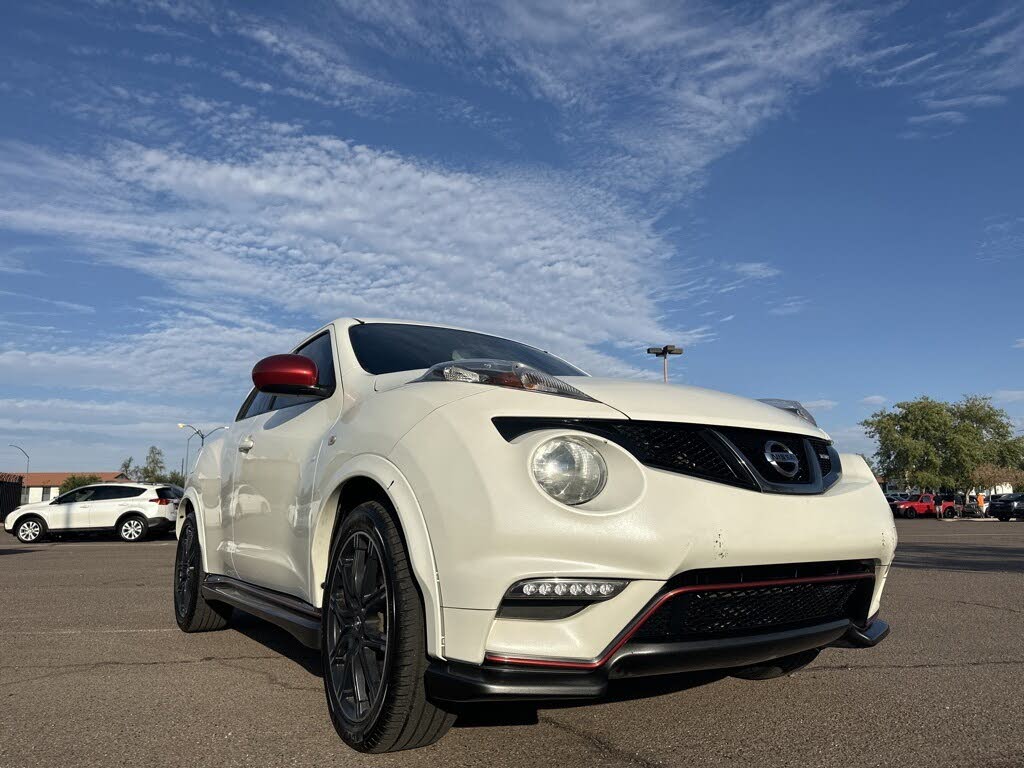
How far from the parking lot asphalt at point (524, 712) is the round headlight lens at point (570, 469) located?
2.97ft

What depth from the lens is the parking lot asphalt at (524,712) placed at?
2.72 metres

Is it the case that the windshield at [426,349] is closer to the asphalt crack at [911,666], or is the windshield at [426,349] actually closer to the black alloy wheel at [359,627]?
the black alloy wheel at [359,627]

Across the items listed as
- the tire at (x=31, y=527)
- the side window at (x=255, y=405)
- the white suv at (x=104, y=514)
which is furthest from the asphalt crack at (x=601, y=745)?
the tire at (x=31, y=527)

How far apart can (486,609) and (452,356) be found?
1778mm

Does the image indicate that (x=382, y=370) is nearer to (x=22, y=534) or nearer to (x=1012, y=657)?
(x=1012, y=657)

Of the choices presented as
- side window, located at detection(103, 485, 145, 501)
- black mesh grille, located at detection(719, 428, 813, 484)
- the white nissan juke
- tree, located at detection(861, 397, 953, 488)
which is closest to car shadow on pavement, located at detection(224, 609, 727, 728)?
the white nissan juke

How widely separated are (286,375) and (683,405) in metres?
1.74

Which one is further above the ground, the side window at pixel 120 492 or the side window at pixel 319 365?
the side window at pixel 319 365

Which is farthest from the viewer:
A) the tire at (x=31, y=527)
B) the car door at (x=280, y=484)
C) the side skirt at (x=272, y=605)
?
the tire at (x=31, y=527)

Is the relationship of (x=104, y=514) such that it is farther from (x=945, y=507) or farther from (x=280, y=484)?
→ (x=945, y=507)

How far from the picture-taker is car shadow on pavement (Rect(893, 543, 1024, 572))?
10602 millimetres

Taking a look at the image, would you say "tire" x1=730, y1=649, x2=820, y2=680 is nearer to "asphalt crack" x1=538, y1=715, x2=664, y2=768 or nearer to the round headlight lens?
"asphalt crack" x1=538, y1=715, x2=664, y2=768

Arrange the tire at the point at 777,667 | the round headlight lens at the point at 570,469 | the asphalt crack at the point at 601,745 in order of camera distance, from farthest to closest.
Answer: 1. the tire at the point at 777,667
2. the asphalt crack at the point at 601,745
3. the round headlight lens at the point at 570,469

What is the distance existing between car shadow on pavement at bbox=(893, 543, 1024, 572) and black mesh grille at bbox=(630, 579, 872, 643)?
8.54 meters
